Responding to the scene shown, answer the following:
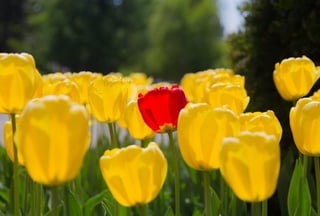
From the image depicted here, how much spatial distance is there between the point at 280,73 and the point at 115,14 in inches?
893

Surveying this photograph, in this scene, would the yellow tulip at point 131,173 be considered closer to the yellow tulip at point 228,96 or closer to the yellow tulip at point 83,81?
the yellow tulip at point 228,96

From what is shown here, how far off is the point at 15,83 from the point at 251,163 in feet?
2.11

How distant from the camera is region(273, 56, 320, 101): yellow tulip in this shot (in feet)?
6.62

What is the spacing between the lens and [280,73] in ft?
6.72

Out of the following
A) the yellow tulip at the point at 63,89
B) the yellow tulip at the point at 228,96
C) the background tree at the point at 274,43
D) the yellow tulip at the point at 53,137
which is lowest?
the yellow tulip at the point at 53,137

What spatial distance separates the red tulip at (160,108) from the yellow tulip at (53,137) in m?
0.53

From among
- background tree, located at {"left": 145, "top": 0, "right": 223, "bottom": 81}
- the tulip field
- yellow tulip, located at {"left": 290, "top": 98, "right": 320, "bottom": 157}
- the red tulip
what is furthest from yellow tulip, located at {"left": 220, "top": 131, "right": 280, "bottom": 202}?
background tree, located at {"left": 145, "top": 0, "right": 223, "bottom": 81}

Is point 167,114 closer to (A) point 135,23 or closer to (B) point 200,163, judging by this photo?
(B) point 200,163

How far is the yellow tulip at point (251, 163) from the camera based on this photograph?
45.6 inches

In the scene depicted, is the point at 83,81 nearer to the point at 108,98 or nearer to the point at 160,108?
the point at 108,98

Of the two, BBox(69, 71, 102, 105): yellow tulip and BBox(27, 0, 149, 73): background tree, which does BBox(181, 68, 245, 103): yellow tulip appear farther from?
BBox(27, 0, 149, 73): background tree

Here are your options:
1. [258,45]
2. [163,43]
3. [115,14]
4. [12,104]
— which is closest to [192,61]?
[163,43]

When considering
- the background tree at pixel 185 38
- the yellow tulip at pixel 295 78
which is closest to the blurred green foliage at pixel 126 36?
the background tree at pixel 185 38

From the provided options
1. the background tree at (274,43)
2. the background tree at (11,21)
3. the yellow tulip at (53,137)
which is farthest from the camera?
the background tree at (11,21)
